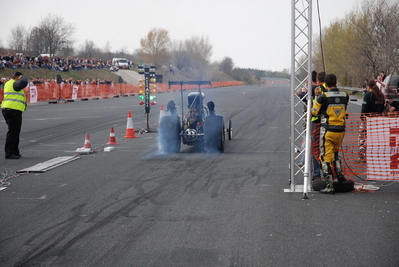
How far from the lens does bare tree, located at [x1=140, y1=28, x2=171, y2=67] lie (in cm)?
10650

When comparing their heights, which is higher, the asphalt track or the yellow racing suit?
the yellow racing suit

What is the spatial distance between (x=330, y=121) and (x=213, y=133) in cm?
444

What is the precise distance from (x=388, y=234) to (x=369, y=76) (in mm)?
42743

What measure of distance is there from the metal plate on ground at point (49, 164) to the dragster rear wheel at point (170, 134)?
86.5 inches

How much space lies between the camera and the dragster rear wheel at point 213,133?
11984 millimetres

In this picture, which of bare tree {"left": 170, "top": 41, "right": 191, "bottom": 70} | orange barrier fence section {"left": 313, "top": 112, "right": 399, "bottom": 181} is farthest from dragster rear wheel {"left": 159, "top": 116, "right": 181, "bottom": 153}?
bare tree {"left": 170, "top": 41, "right": 191, "bottom": 70}

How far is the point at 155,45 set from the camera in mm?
107750

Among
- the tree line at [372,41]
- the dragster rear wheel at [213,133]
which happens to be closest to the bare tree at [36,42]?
the tree line at [372,41]

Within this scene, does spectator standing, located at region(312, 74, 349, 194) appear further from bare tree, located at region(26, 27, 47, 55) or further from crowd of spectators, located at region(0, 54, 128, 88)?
bare tree, located at region(26, 27, 47, 55)

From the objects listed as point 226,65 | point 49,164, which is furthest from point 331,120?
point 226,65

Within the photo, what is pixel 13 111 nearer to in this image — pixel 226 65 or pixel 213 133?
pixel 213 133

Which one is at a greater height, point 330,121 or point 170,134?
point 330,121

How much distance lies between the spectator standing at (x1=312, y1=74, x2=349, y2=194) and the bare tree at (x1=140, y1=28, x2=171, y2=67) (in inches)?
3932

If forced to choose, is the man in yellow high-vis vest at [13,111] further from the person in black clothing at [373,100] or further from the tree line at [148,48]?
the tree line at [148,48]
